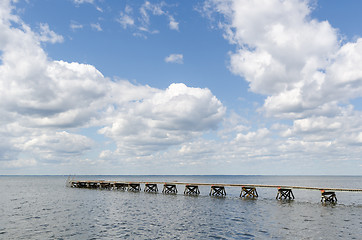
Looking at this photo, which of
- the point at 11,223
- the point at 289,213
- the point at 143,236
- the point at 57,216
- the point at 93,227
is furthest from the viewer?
the point at 289,213

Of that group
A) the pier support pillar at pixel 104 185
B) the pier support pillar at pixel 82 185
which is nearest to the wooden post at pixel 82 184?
the pier support pillar at pixel 82 185

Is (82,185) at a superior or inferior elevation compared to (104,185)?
inferior

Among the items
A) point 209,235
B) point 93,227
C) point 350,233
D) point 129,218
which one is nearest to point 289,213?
point 350,233

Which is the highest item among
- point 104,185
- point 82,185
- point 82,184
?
point 104,185

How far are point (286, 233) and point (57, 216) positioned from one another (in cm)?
2905

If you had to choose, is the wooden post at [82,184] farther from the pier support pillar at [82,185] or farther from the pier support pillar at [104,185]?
the pier support pillar at [104,185]

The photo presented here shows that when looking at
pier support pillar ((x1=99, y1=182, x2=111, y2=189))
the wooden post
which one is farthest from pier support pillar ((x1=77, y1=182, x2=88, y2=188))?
pier support pillar ((x1=99, y1=182, x2=111, y2=189))

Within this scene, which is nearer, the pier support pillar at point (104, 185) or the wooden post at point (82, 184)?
the pier support pillar at point (104, 185)

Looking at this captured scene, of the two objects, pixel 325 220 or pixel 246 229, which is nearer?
pixel 246 229

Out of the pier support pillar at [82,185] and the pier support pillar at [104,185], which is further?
Answer: the pier support pillar at [82,185]

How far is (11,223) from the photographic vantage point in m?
31.7

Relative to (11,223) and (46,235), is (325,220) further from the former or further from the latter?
(11,223)

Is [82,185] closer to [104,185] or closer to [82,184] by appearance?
[82,184]

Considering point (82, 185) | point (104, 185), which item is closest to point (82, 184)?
point (82, 185)
